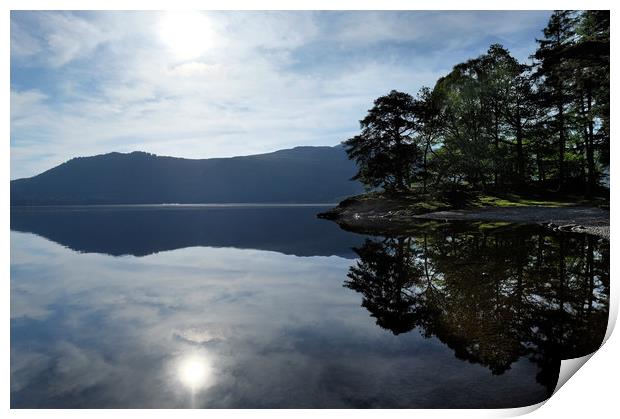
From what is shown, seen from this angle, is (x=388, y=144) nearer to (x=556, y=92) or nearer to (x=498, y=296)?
(x=556, y=92)

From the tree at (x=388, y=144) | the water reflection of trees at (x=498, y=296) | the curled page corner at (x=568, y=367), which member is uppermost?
the tree at (x=388, y=144)

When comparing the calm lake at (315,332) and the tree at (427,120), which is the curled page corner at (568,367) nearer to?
the calm lake at (315,332)

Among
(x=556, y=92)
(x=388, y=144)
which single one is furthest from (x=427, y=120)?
(x=556, y=92)

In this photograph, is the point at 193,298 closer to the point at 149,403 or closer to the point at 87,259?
the point at 149,403

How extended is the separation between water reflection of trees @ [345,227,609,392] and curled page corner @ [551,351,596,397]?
83 millimetres

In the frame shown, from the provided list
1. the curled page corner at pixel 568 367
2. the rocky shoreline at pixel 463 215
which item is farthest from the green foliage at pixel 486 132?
the curled page corner at pixel 568 367

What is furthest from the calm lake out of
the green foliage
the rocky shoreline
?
the green foliage

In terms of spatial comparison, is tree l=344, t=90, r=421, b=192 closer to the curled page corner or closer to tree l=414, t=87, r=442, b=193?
tree l=414, t=87, r=442, b=193

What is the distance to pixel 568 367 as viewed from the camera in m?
5.81

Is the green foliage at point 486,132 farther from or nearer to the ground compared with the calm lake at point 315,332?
farther from the ground

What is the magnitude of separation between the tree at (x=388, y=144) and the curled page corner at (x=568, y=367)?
41.6m

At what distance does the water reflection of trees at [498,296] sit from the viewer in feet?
20.5
